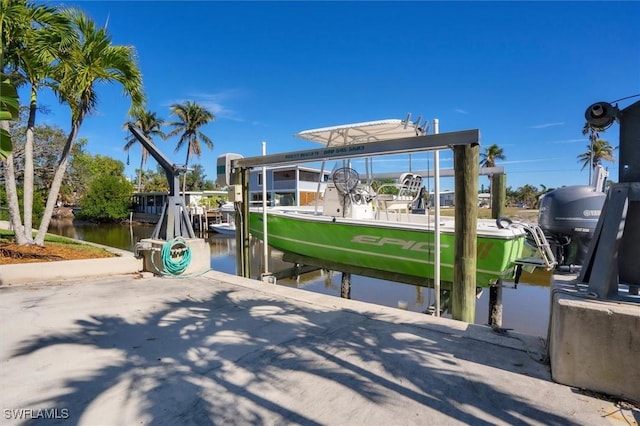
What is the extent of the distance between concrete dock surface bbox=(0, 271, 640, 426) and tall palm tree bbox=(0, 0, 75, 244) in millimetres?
3944

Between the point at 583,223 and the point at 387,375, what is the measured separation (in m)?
4.59

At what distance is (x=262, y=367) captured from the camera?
9.02 feet

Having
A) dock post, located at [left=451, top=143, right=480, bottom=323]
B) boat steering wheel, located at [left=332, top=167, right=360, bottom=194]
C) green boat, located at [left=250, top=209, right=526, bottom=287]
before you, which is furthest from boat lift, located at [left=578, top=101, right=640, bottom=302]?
boat steering wheel, located at [left=332, top=167, right=360, bottom=194]

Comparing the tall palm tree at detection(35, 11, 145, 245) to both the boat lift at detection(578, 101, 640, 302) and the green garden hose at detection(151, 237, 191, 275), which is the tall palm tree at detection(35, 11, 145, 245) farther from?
the boat lift at detection(578, 101, 640, 302)

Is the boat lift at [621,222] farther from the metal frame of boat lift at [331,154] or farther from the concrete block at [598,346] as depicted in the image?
the metal frame of boat lift at [331,154]

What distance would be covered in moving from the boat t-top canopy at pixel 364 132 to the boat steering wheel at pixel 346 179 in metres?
0.69

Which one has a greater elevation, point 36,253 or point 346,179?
point 346,179

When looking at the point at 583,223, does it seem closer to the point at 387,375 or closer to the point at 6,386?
the point at 387,375

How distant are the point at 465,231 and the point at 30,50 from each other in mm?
8734

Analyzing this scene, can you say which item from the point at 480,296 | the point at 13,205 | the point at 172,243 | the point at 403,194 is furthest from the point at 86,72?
the point at 480,296

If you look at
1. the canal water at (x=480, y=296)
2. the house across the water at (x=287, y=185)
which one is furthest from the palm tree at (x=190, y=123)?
the canal water at (x=480, y=296)

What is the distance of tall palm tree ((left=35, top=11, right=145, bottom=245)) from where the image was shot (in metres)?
7.14

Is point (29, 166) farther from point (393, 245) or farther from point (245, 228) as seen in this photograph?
point (393, 245)

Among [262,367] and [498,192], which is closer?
[262,367]
